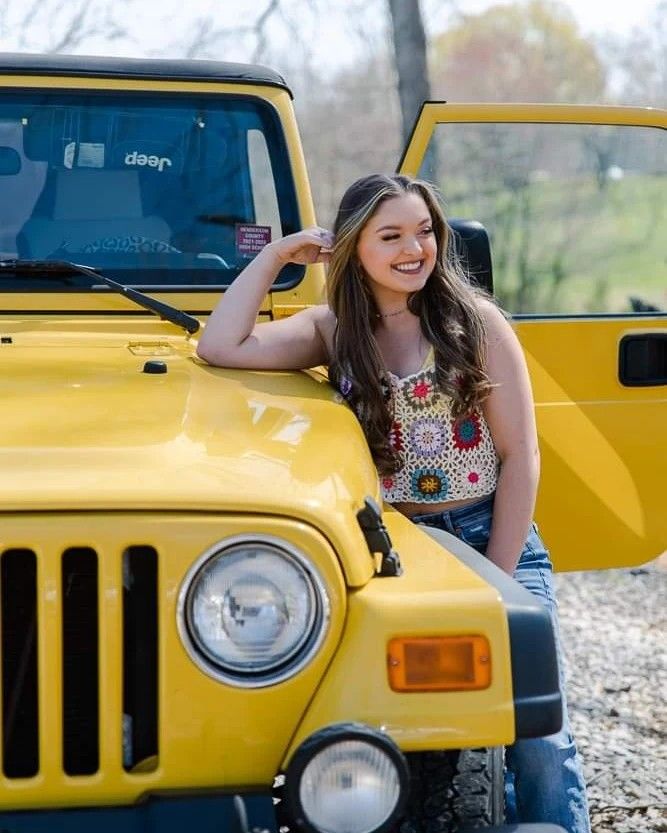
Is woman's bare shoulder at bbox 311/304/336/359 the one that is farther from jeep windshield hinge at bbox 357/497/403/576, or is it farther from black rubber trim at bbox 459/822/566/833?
black rubber trim at bbox 459/822/566/833

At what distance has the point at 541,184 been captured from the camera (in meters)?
16.5

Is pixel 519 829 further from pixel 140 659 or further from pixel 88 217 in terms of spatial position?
pixel 88 217

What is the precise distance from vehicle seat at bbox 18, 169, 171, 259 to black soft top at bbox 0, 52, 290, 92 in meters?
0.26

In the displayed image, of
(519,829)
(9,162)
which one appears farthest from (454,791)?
(9,162)

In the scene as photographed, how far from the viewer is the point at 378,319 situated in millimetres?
2998

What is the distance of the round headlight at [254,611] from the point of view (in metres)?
2.03

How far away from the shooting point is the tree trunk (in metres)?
8.72

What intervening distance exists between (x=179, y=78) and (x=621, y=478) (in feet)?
5.09

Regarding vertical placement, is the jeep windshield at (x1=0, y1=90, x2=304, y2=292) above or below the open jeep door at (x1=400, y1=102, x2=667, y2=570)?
above

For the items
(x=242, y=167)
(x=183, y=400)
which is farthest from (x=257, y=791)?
(x=242, y=167)

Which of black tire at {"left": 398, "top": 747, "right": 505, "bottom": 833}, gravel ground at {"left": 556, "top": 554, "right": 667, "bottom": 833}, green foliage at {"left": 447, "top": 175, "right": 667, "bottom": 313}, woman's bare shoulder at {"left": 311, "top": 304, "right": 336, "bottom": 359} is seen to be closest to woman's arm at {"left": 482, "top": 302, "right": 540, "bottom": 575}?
woman's bare shoulder at {"left": 311, "top": 304, "right": 336, "bottom": 359}

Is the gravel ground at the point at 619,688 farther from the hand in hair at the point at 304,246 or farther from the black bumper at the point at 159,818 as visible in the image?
the black bumper at the point at 159,818

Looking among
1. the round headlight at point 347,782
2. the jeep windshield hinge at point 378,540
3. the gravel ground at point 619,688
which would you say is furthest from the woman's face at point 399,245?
the gravel ground at point 619,688

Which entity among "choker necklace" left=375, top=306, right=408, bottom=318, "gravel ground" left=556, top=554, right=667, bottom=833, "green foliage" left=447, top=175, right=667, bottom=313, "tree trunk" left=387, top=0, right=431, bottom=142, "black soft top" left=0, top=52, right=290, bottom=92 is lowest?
"gravel ground" left=556, top=554, right=667, bottom=833
